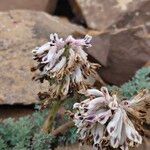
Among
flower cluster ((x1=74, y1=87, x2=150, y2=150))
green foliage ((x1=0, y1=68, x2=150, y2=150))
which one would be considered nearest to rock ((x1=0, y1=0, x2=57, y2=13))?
green foliage ((x1=0, y1=68, x2=150, y2=150))

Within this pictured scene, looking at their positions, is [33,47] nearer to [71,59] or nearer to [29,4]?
[71,59]

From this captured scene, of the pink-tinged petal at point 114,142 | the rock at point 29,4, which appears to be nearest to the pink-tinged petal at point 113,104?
the pink-tinged petal at point 114,142

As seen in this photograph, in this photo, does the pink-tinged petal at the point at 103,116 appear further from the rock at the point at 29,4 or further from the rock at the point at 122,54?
the rock at the point at 29,4

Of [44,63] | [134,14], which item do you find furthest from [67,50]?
[134,14]

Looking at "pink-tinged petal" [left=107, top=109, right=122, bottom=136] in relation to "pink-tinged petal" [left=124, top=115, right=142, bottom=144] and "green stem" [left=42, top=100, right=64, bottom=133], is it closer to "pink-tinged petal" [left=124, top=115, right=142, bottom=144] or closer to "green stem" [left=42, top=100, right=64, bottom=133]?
"pink-tinged petal" [left=124, top=115, right=142, bottom=144]

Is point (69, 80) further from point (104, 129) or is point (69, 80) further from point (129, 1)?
point (129, 1)

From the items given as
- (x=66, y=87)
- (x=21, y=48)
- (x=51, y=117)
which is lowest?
(x=21, y=48)

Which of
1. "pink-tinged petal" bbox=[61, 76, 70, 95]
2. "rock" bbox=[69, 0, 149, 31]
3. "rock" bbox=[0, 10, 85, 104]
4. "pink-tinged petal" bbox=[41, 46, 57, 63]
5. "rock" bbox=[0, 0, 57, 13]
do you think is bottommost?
"rock" bbox=[0, 0, 57, 13]

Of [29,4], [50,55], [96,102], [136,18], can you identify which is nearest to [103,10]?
[136,18]
